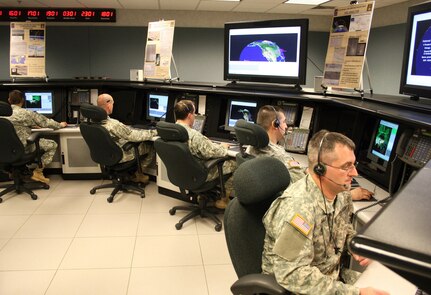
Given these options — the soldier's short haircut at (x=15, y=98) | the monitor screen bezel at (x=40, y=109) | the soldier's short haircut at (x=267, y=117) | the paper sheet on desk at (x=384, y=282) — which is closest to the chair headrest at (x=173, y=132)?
the soldier's short haircut at (x=267, y=117)

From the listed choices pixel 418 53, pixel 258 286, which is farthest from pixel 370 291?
pixel 418 53

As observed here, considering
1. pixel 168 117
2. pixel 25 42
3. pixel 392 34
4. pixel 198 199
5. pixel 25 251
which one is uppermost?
pixel 392 34

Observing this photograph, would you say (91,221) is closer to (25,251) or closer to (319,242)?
(25,251)

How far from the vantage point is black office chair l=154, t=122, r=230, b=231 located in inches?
111

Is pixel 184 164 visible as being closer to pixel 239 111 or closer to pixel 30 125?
pixel 239 111

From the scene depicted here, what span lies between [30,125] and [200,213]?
229 cm

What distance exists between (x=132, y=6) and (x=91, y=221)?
184 inches

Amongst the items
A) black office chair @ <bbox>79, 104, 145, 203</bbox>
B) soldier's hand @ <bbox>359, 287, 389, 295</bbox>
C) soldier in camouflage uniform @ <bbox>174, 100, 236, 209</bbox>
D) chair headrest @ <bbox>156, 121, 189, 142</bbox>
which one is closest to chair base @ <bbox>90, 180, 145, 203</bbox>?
black office chair @ <bbox>79, 104, 145, 203</bbox>

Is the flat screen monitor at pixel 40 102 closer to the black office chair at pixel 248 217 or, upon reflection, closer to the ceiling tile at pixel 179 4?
the ceiling tile at pixel 179 4

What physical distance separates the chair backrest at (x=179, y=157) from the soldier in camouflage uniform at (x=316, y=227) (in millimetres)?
1493

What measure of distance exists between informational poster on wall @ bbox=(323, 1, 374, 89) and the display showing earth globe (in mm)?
499

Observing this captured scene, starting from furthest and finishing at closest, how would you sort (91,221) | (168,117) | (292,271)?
1. (168,117)
2. (91,221)
3. (292,271)

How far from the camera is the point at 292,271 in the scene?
1209 mm

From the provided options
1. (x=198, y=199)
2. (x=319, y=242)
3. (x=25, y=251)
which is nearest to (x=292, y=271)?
(x=319, y=242)
